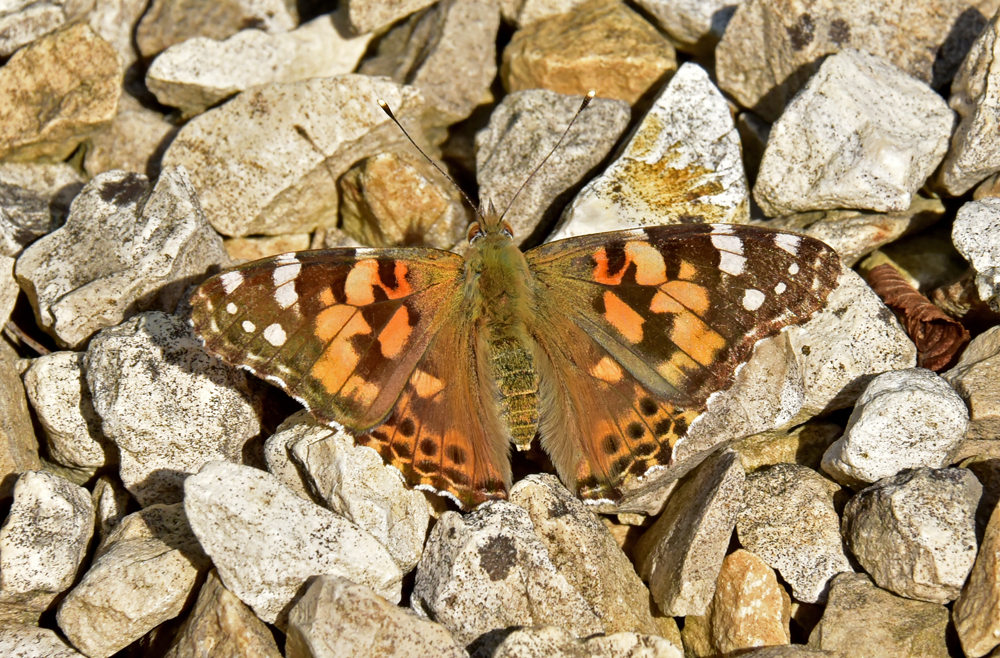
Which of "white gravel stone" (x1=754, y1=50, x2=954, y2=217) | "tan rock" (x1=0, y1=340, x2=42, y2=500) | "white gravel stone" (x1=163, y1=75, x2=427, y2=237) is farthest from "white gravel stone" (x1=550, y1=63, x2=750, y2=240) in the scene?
"tan rock" (x1=0, y1=340, x2=42, y2=500)

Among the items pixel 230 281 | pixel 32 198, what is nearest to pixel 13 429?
pixel 230 281

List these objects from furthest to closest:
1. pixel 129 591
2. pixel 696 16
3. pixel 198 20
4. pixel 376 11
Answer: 1. pixel 198 20
2. pixel 376 11
3. pixel 696 16
4. pixel 129 591

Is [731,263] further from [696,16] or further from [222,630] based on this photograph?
[222,630]

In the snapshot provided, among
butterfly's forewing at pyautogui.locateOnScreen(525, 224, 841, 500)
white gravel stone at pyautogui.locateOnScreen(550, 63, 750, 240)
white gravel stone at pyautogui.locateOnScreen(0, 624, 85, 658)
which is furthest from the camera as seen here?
white gravel stone at pyautogui.locateOnScreen(550, 63, 750, 240)

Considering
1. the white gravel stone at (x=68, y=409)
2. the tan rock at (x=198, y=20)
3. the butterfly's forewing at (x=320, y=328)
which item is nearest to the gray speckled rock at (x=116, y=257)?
the white gravel stone at (x=68, y=409)

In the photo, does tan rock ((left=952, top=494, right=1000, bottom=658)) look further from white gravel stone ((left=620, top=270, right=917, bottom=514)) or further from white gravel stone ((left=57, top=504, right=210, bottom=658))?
white gravel stone ((left=57, top=504, right=210, bottom=658))

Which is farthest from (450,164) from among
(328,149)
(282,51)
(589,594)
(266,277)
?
(589,594)

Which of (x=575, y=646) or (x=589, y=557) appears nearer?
(x=575, y=646)

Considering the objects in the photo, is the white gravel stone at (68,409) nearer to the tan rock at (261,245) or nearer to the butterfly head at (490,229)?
the tan rock at (261,245)
